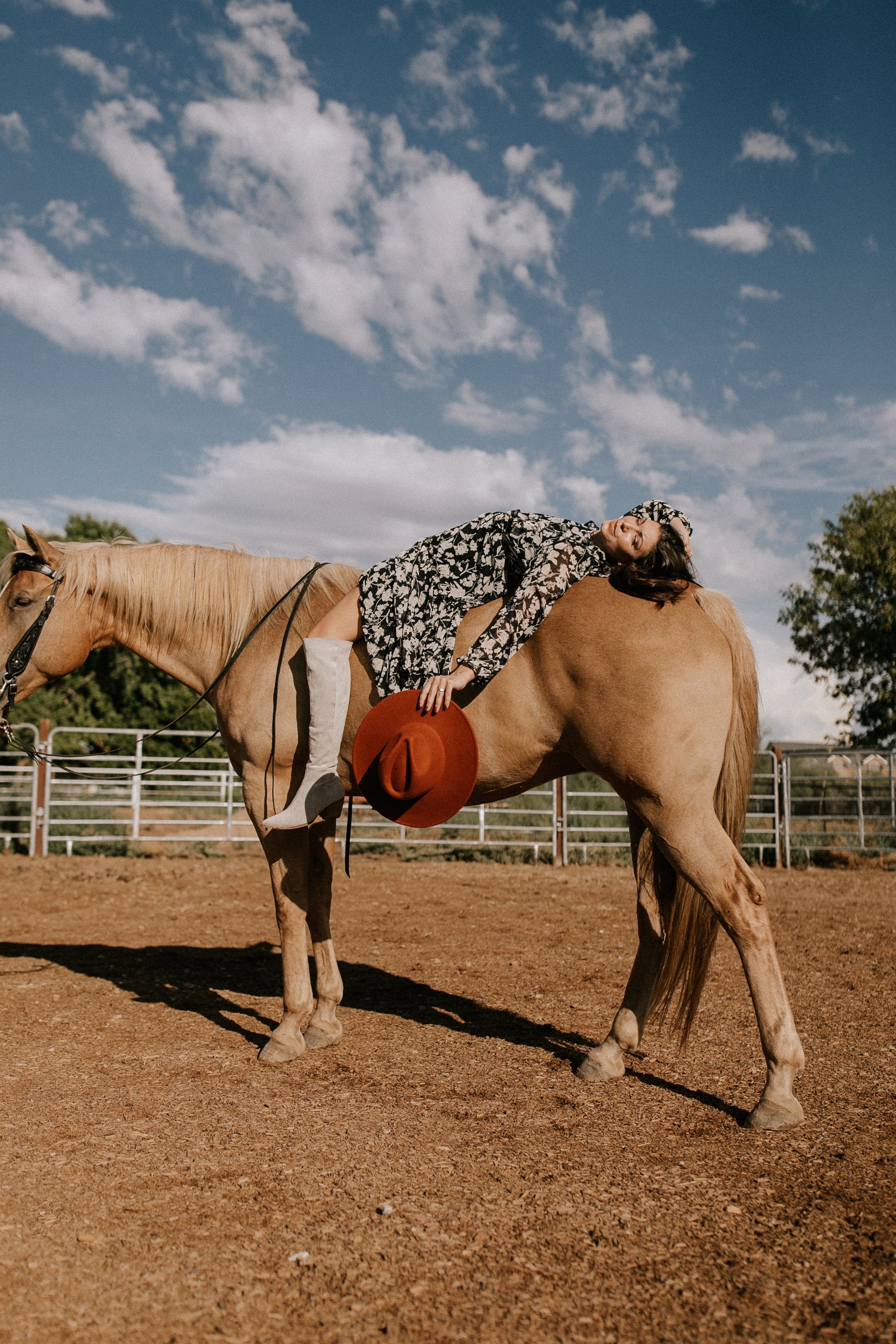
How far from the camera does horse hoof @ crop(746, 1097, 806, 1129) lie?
2879 mm

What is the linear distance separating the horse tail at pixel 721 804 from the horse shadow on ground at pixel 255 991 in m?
0.43

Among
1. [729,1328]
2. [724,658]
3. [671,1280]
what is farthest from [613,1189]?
[724,658]

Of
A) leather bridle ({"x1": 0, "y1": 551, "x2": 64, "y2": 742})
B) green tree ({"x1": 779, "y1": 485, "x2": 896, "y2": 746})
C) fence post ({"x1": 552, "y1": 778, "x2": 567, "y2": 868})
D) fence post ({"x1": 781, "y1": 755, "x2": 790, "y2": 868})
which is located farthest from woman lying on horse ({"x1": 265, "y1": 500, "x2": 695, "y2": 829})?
green tree ({"x1": 779, "y1": 485, "x2": 896, "y2": 746})

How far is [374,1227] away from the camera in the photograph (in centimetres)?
219

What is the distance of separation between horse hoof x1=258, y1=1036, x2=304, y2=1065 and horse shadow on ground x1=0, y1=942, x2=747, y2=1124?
13.3 inches

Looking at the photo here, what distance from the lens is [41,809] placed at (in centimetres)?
1241

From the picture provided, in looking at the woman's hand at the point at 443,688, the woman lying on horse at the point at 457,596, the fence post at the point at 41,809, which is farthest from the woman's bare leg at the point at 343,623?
the fence post at the point at 41,809

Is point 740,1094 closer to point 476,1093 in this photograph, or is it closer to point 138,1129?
point 476,1093

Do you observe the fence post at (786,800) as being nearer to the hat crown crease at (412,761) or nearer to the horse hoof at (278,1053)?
the horse hoof at (278,1053)

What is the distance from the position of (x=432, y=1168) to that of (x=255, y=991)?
2828 millimetres

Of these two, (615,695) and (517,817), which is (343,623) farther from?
(517,817)

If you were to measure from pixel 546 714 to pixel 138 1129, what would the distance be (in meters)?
2.09

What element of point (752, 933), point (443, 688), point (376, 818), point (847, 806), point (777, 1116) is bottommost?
point (376, 818)

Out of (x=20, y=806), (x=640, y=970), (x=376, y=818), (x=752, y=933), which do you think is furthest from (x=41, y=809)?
(x=752, y=933)
